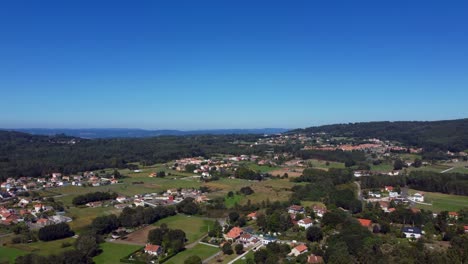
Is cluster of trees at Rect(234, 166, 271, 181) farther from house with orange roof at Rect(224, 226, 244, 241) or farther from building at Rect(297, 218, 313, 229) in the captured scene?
house with orange roof at Rect(224, 226, 244, 241)

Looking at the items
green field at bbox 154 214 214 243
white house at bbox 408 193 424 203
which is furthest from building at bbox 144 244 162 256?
white house at bbox 408 193 424 203

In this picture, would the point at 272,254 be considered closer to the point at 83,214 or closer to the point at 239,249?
the point at 239,249

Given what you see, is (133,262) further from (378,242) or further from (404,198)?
(404,198)

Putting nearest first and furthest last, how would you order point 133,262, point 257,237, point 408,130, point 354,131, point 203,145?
point 133,262 → point 257,237 → point 203,145 → point 408,130 → point 354,131

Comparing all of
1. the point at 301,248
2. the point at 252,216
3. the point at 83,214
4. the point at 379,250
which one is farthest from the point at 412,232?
the point at 83,214

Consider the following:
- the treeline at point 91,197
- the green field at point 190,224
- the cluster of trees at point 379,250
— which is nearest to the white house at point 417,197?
the cluster of trees at point 379,250

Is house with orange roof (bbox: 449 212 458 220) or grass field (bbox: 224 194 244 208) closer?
house with orange roof (bbox: 449 212 458 220)

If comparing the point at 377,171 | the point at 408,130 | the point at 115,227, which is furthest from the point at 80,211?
the point at 408,130
